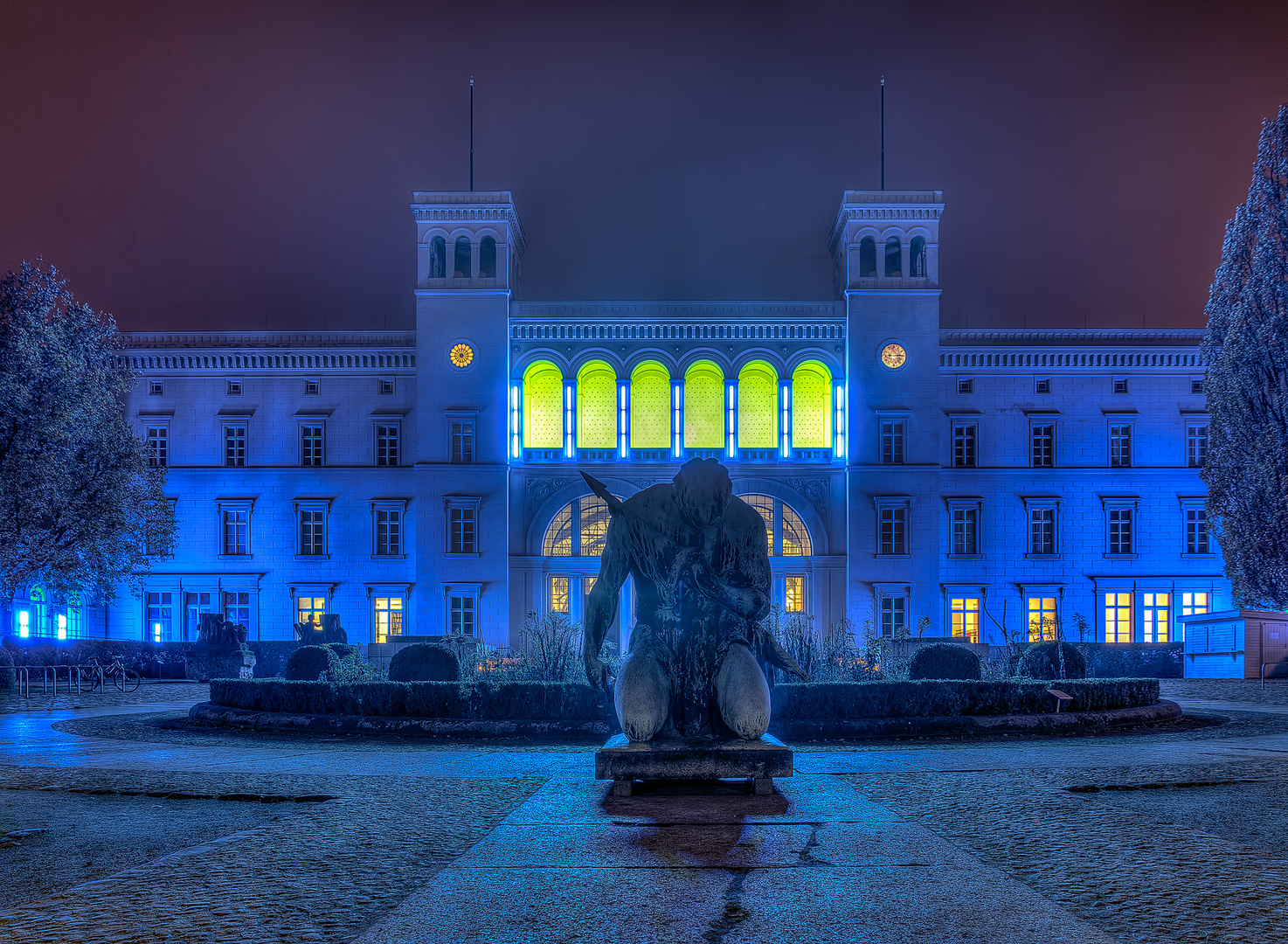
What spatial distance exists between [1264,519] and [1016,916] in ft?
91.4

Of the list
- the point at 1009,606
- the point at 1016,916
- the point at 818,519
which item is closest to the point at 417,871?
the point at 1016,916

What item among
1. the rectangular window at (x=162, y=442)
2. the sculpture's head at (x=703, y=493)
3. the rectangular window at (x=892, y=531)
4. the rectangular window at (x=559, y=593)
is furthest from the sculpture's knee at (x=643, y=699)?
the rectangular window at (x=162, y=442)

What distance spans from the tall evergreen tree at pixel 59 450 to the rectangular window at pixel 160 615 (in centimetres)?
908

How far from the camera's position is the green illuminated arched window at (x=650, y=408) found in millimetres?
43469

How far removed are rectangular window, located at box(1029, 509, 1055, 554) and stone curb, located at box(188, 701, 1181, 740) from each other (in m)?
30.2

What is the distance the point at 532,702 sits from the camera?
12516 mm

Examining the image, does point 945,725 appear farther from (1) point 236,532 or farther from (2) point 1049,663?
(1) point 236,532

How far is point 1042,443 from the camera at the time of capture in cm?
4234

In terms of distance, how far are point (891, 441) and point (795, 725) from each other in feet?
99.2

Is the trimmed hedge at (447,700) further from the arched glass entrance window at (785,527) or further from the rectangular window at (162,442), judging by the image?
the rectangular window at (162,442)

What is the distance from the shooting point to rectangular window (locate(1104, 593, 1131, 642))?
4059cm

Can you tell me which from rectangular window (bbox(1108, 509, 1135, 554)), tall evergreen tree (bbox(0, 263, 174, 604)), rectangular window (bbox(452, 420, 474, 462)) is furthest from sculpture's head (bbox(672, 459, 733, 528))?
rectangular window (bbox(1108, 509, 1135, 554))

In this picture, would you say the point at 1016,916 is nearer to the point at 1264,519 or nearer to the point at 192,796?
the point at 192,796

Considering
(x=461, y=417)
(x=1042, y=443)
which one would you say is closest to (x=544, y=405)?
(x=461, y=417)
